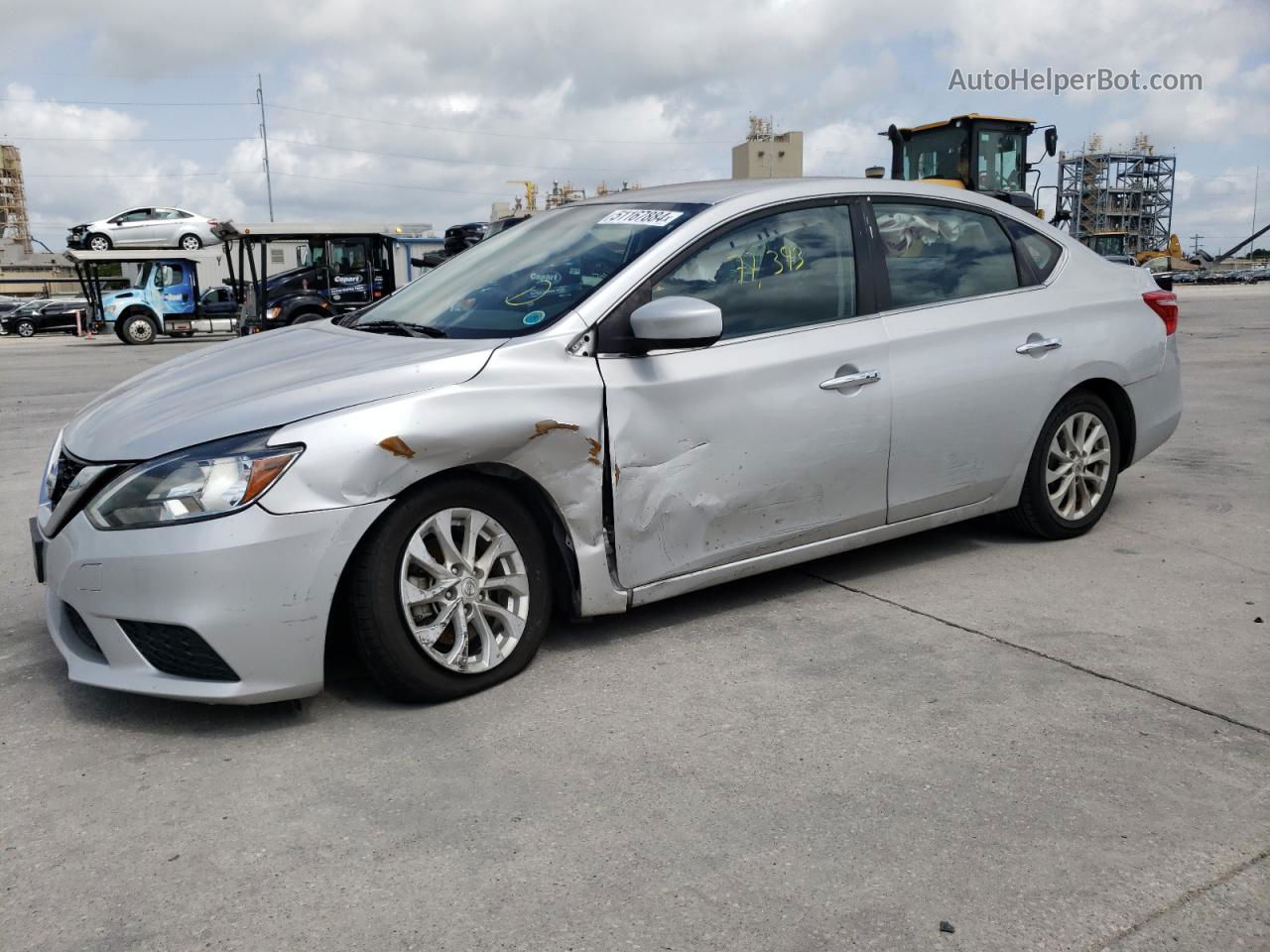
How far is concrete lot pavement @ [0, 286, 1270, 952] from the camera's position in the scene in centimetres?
225

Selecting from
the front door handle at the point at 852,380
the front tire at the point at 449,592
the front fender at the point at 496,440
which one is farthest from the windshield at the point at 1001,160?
the front tire at the point at 449,592

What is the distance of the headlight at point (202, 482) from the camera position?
9.61 ft

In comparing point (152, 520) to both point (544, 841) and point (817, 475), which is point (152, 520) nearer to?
point (544, 841)

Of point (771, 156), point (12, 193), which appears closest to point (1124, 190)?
point (771, 156)

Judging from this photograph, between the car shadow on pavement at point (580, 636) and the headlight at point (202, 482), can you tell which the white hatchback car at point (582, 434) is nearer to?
the headlight at point (202, 482)

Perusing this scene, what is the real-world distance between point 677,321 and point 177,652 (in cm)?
170

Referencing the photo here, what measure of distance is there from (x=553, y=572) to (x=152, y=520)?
123 centimetres

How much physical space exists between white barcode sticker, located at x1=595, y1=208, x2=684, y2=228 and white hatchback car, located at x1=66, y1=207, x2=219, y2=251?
99.8ft

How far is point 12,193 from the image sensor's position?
135 meters

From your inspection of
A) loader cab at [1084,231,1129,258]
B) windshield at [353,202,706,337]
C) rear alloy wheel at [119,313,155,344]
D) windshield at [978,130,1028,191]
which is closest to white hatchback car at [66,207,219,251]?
rear alloy wheel at [119,313,155,344]

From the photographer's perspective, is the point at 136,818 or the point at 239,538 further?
the point at 239,538

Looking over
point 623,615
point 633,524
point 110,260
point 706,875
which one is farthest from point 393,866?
point 110,260

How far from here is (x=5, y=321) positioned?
33906 mm

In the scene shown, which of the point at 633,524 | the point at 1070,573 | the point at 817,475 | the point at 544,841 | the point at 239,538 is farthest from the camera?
the point at 1070,573
